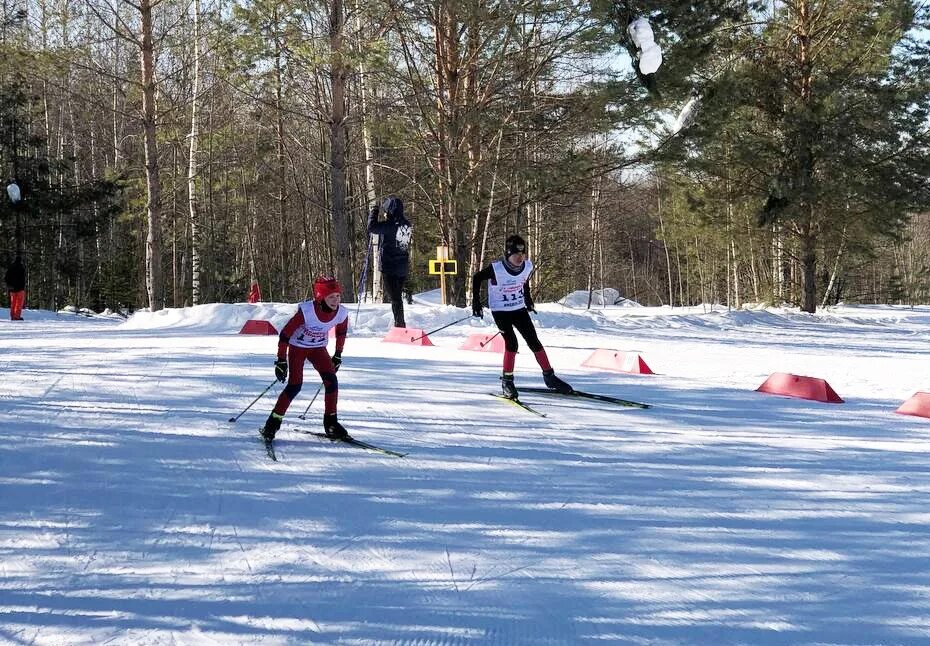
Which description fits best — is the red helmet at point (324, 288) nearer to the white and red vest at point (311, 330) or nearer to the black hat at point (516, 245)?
the white and red vest at point (311, 330)

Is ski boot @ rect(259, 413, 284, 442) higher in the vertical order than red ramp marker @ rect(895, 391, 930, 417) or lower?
higher

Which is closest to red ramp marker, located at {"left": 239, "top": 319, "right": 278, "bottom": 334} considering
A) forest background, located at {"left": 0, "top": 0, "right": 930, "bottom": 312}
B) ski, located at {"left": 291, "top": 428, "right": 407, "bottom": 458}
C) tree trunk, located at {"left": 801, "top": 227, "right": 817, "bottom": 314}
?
forest background, located at {"left": 0, "top": 0, "right": 930, "bottom": 312}

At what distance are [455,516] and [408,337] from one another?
27.6 ft

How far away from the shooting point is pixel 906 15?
21031 mm

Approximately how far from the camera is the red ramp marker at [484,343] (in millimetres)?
11812

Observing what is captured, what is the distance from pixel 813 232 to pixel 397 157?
1299 centimetres

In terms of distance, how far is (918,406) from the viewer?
7.48 meters

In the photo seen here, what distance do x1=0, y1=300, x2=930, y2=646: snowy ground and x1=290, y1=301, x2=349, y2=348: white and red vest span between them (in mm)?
738

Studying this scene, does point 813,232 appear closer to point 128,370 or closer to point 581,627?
point 128,370

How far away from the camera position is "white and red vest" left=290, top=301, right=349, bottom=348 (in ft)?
19.0

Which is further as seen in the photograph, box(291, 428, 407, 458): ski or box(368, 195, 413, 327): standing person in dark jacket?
box(368, 195, 413, 327): standing person in dark jacket

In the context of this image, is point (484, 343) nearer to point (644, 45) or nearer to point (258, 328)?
point (258, 328)

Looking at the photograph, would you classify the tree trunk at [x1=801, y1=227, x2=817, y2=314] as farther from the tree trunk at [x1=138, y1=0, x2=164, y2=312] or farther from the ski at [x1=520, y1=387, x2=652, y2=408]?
the ski at [x1=520, y1=387, x2=652, y2=408]

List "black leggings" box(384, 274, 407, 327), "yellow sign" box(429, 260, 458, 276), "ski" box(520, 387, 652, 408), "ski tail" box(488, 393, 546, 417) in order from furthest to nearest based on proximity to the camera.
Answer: "yellow sign" box(429, 260, 458, 276) → "black leggings" box(384, 274, 407, 327) → "ski" box(520, 387, 652, 408) → "ski tail" box(488, 393, 546, 417)
